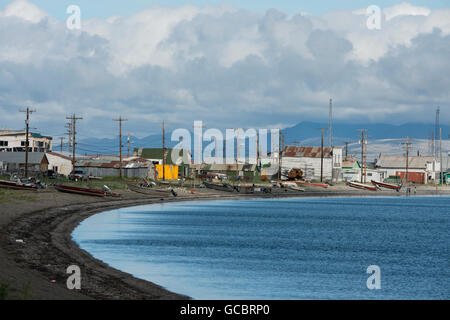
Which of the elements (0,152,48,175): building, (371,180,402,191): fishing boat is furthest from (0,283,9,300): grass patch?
(371,180,402,191): fishing boat

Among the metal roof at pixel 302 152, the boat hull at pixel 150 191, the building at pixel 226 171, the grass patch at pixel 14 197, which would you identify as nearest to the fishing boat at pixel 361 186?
the metal roof at pixel 302 152

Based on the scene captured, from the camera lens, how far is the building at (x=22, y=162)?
12862 cm

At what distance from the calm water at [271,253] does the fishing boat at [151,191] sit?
23.4 meters

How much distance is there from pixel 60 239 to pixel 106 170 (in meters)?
89.4

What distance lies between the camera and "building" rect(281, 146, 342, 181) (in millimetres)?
173250

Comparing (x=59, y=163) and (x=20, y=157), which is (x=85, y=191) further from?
(x=59, y=163)

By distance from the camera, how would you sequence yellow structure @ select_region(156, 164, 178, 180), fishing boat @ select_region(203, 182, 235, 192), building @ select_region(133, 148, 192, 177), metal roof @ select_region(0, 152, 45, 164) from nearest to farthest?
metal roof @ select_region(0, 152, 45, 164)
fishing boat @ select_region(203, 182, 235, 192)
yellow structure @ select_region(156, 164, 178, 180)
building @ select_region(133, 148, 192, 177)

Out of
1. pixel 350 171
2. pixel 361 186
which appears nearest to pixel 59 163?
pixel 361 186

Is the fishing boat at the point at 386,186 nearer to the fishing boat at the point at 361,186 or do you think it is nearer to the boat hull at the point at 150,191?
the fishing boat at the point at 361,186

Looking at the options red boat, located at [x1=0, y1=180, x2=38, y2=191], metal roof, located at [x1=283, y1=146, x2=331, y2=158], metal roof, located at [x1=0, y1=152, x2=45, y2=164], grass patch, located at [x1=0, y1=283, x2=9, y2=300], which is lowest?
grass patch, located at [x1=0, y1=283, x2=9, y2=300]

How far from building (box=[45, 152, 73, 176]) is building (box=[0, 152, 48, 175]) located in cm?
161

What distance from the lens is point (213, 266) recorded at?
40719mm

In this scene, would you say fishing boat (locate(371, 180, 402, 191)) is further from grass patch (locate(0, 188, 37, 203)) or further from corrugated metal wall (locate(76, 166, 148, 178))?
grass patch (locate(0, 188, 37, 203))

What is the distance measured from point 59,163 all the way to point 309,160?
224 ft
